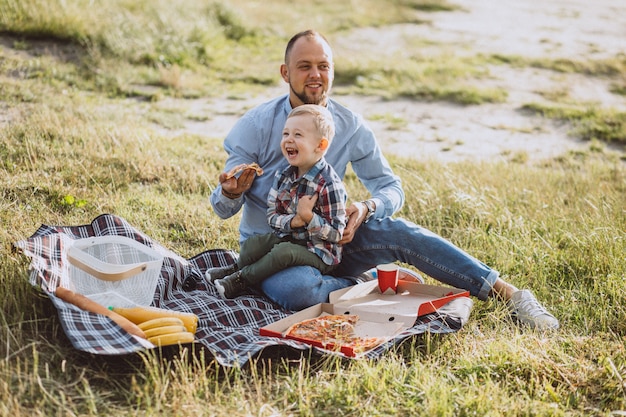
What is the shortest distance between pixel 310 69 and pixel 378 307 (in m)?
1.49

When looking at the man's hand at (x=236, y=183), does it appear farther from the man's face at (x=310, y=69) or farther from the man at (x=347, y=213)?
the man's face at (x=310, y=69)

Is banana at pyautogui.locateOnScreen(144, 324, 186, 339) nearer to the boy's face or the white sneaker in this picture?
the boy's face

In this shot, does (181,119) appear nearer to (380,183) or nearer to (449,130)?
(449,130)

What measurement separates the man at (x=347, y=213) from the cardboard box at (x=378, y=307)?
0.35 ft

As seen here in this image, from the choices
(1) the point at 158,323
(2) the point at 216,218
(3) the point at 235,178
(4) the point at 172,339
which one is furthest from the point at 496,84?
(4) the point at 172,339

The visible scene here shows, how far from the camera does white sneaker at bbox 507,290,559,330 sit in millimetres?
4441

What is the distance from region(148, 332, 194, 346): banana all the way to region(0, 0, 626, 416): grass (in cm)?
9

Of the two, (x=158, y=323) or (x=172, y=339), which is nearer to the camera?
(x=172, y=339)

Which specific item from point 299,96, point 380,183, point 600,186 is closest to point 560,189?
point 600,186

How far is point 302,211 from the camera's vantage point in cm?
448

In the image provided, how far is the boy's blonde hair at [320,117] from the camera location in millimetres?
4461

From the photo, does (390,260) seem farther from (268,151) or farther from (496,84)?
(496,84)

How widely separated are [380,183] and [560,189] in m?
3.00

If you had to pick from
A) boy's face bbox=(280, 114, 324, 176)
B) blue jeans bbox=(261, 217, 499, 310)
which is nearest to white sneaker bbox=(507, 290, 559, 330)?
blue jeans bbox=(261, 217, 499, 310)
